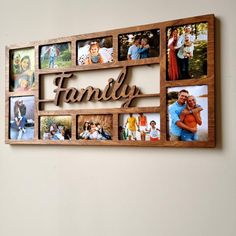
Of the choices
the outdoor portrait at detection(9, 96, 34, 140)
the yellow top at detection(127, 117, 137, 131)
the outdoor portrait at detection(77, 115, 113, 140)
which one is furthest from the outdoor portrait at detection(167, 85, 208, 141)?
the outdoor portrait at detection(9, 96, 34, 140)

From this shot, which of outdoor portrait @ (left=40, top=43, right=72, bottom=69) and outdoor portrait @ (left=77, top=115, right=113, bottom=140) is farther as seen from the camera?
outdoor portrait @ (left=40, top=43, right=72, bottom=69)

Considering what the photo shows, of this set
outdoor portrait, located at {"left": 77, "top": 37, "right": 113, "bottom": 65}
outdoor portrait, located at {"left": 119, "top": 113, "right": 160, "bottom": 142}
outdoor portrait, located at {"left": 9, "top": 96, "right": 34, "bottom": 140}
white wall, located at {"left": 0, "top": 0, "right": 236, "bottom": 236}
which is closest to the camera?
white wall, located at {"left": 0, "top": 0, "right": 236, "bottom": 236}

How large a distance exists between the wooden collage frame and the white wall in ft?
0.13

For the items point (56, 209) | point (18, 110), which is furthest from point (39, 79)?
point (56, 209)

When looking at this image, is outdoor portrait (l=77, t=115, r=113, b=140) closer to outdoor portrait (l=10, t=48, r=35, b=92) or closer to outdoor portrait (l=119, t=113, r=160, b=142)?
outdoor portrait (l=119, t=113, r=160, b=142)

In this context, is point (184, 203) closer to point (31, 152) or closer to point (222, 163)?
point (222, 163)

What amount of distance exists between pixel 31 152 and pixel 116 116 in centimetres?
53

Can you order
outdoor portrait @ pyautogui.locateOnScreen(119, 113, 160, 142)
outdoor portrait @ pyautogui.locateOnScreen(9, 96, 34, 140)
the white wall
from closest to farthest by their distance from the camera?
the white wall
outdoor portrait @ pyautogui.locateOnScreen(119, 113, 160, 142)
outdoor portrait @ pyautogui.locateOnScreen(9, 96, 34, 140)

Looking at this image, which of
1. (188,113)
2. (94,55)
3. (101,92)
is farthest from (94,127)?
(188,113)

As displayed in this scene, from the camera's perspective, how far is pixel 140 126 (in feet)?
4.90

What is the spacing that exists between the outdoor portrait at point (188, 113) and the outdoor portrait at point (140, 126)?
6 cm

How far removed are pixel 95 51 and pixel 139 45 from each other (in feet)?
0.73

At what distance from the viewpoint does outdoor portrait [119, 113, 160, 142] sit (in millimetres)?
1464

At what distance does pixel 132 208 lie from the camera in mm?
1516
